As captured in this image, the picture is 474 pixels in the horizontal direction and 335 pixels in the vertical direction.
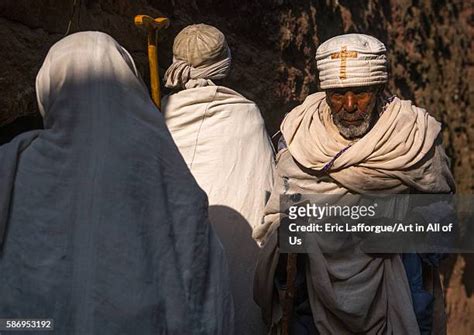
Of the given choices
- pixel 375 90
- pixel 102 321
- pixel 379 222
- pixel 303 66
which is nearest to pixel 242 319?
pixel 379 222

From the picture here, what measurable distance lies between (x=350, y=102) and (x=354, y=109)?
0.03m

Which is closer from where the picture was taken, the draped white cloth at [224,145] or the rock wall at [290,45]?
the draped white cloth at [224,145]

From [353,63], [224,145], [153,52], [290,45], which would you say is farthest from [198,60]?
[290,45]

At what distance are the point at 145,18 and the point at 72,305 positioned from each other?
84.2 inches

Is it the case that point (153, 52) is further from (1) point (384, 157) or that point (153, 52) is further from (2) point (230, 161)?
(1) point (384, 157)

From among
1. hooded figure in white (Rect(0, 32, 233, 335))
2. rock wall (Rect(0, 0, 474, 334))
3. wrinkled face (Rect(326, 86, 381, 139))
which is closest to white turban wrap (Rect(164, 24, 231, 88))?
wrinkled face (Rect(326, 86, 381, 139))

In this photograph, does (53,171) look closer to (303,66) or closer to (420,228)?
(420,228)

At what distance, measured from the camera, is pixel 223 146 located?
5383 mm

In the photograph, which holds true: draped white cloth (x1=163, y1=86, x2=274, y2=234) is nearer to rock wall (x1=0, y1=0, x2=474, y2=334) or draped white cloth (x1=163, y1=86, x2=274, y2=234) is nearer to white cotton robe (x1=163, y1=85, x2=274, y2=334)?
white cotton robe (x1=163, y1=85, x2=274, y2=334)

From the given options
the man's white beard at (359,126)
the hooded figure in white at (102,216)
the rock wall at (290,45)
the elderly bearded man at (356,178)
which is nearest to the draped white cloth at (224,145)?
the elderly bearded man at (356,178)

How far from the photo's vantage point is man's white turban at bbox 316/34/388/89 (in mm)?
5004

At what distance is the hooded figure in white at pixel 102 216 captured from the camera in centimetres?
368

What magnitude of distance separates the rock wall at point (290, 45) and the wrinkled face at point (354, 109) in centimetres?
176

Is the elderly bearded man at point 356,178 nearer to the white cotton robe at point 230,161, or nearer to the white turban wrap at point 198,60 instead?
the white cotton robe at point 230,161
